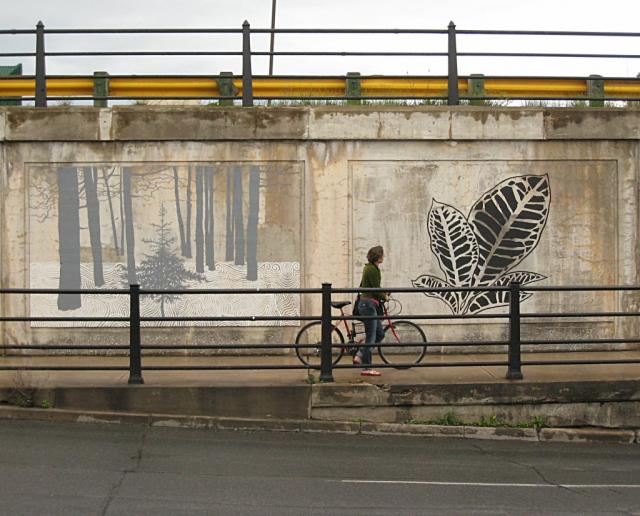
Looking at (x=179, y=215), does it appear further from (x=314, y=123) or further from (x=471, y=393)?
(x=471, y=393)

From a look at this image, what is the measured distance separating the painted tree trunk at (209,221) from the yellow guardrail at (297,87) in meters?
1.60

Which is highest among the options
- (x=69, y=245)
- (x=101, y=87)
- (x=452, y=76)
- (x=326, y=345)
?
(x=452, y=76)

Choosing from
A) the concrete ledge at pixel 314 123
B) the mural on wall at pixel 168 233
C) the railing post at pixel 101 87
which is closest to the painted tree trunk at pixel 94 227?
the mural on wall at pixel 168 233

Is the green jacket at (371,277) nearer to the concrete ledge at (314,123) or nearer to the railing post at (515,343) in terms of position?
the railing post at (515,343)

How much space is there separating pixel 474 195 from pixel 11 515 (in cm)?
898

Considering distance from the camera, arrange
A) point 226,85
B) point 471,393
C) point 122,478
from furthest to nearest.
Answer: point 226,85, point 471,393, point 122,478

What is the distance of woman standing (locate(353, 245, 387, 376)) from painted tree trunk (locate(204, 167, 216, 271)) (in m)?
2.85

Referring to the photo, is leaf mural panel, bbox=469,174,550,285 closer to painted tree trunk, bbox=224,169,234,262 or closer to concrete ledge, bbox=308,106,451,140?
concrete ledge, bbox=308,106,451,140

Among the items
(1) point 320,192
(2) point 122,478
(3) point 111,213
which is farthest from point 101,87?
(2) point 122,478

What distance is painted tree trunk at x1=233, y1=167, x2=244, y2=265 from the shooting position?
43.7 ft

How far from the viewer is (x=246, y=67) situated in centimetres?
1360

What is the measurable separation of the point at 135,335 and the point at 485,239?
5.75 m

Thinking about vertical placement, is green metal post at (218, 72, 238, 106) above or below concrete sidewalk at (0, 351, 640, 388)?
above

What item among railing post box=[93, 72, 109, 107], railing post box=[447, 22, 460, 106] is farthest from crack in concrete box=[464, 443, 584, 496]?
railing post box=[93, 72, 109, 107]
